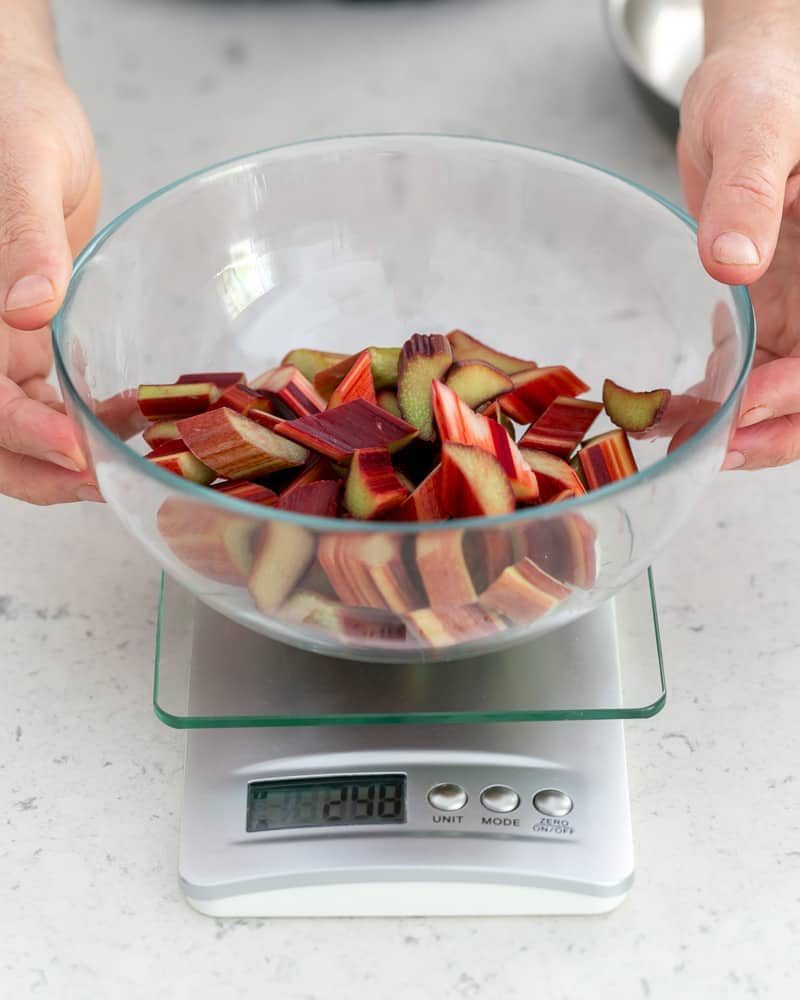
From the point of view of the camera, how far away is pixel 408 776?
922 mm

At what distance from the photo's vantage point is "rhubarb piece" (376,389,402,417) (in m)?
1.01

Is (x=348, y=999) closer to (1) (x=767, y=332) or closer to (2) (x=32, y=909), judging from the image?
(2) (x=32, y=909)

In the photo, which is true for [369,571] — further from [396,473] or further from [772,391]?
[772,391]

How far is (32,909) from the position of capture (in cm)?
92

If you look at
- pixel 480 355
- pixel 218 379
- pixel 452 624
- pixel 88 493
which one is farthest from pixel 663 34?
pixel 452 624

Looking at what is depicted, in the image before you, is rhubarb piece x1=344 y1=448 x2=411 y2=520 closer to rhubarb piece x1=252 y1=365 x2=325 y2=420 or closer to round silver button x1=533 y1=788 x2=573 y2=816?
rhubarb piece x1=252 y1=365 x2=325 y2=420

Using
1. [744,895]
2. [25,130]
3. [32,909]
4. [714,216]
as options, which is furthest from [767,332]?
[32,909]

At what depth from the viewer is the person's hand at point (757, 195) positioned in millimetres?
912

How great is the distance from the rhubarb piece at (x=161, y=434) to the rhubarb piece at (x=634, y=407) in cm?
35

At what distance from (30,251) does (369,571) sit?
365mm

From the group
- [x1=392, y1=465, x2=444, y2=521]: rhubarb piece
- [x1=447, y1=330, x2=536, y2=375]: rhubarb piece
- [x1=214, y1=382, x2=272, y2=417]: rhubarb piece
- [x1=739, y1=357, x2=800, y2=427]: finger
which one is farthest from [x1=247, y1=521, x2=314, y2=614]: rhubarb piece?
[x1=739, y1=357, x2=800, y2=427]: finger

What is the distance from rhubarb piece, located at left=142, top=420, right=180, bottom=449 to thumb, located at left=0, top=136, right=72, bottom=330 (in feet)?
0.48

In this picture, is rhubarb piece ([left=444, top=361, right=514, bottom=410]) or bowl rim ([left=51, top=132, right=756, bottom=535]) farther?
rhubarb piece ([left=444, top=361, right=514, bottom=410])

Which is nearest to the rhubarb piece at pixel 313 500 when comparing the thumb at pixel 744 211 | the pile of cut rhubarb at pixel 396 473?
the pile of cut rhubarb at pixel 396 473
